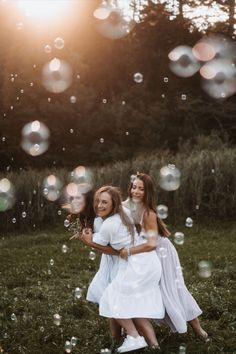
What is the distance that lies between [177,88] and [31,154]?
8.54m

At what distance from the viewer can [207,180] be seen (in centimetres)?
1422

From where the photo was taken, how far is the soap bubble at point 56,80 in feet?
80.3

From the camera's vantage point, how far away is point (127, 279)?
4922mm

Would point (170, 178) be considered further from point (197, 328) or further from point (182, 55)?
point (182, 55)

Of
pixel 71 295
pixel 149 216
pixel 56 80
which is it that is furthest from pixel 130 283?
pixel 56 80

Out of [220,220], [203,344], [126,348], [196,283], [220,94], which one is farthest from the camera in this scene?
[220,94]

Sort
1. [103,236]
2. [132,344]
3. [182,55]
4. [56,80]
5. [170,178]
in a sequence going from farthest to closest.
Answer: [182,55] → [56,80] → [170,178] → [103,236] → [132,344]

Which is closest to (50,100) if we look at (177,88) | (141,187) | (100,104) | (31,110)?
(31,110)

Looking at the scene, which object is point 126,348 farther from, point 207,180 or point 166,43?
point 166,43

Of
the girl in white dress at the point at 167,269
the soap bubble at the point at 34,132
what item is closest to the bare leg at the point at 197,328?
the girl in white dress at the point at 167,269

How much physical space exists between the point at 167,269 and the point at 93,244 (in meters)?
0.69

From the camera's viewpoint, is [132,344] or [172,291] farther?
[172,291]

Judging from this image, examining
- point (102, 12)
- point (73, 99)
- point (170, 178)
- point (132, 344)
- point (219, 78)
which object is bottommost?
point (132, 344)

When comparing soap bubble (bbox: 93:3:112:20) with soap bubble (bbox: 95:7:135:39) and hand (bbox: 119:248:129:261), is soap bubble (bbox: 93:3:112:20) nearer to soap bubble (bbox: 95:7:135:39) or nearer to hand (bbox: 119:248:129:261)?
soap bubble (bbox: 95:7:135:39)
